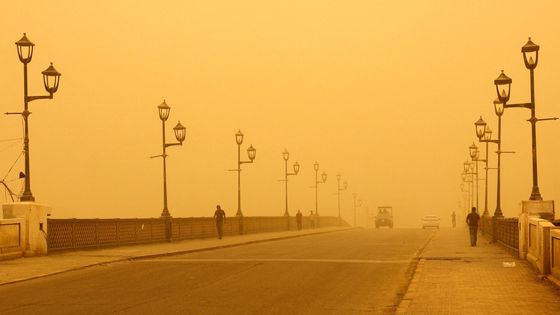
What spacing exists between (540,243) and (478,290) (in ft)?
11.8

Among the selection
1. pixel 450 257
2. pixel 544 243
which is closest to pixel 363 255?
pixel 450 257

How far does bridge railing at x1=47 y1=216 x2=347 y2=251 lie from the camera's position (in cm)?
2967

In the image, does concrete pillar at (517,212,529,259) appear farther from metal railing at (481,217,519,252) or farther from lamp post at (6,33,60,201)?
lamp post at (6,33,60,201)

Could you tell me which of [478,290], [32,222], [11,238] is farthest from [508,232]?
[11,238]

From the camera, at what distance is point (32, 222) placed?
87.6ft

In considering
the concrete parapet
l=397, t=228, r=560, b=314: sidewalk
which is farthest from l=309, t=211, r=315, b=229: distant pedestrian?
the concrete parapet

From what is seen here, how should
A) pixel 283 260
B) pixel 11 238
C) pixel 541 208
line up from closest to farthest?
1. pixel 541 208
2. pixel 283 260
3. pixel 11 238

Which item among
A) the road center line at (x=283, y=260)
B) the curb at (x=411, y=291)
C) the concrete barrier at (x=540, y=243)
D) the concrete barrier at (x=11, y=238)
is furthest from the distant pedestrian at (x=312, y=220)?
the concrete barrier at (x=540, y=243)

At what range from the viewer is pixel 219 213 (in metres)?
46.3

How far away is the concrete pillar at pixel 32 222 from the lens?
26219 mm

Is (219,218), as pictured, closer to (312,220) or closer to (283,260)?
(283,260)

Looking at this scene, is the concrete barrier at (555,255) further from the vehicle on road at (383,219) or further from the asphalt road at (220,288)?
the vehicle on road at (383,219)

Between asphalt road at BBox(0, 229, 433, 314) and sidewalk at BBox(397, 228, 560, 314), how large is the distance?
0.49m

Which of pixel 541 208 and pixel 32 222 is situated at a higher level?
pixel 541 208
